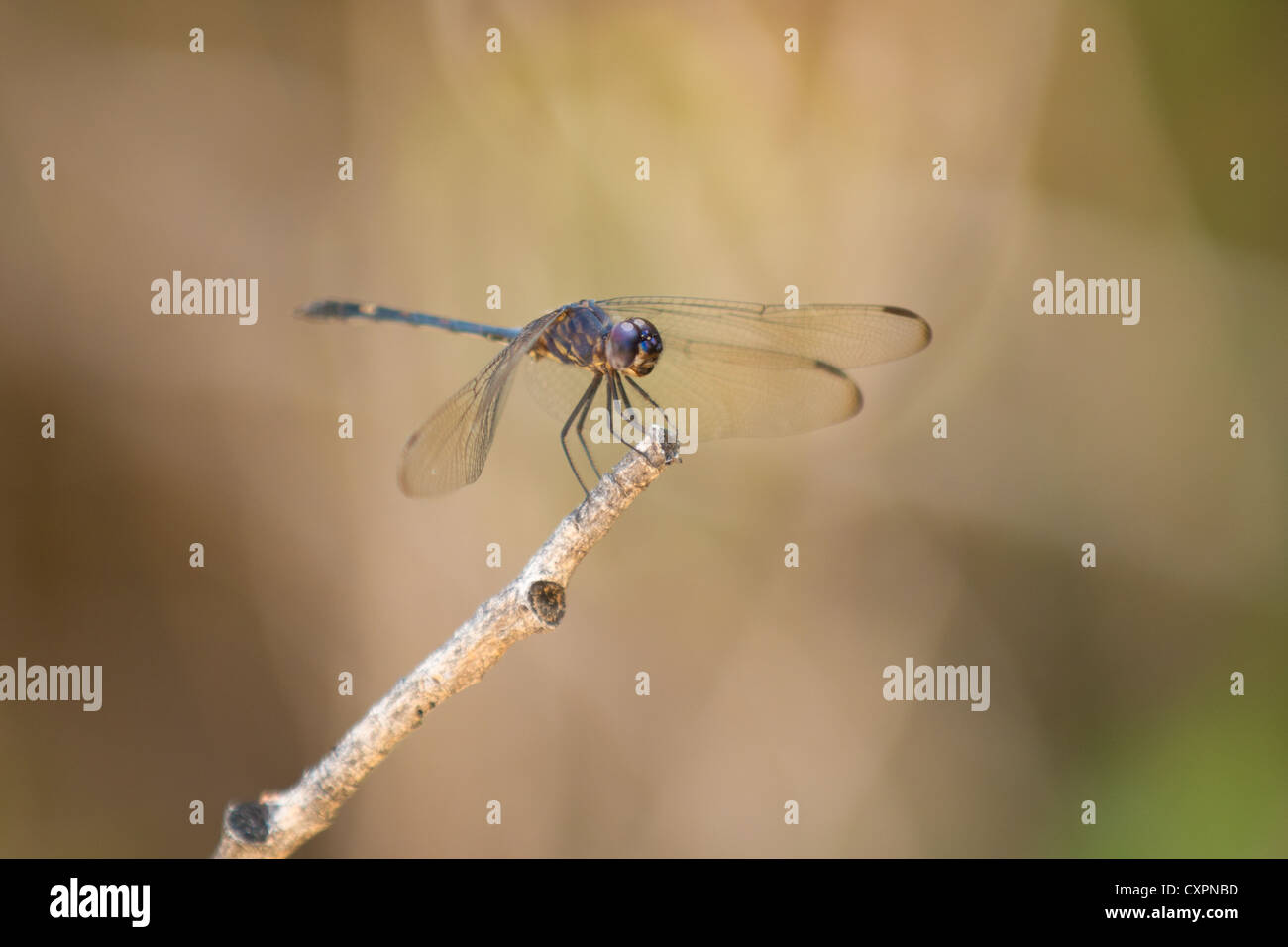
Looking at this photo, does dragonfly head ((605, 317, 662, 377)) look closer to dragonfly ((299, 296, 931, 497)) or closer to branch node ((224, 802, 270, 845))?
dragonfly ((299, 296, 931, 497))

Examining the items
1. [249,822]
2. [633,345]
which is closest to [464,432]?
[633,345]

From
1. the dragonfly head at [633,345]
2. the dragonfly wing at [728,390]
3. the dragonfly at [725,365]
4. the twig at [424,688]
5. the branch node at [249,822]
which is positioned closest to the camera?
the twig at [424,688]

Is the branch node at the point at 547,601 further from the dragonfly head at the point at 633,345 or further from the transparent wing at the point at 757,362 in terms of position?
the transparent wing at the point at 757,362

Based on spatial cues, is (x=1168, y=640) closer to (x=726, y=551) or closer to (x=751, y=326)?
(x=726, y=551)

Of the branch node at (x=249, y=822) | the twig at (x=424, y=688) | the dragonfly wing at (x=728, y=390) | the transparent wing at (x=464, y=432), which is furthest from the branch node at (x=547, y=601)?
the dragonfly wing at (x=728, y=390)

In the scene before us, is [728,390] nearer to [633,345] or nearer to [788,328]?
[788,328]

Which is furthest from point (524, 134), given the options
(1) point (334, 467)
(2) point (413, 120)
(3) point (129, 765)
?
(3) point (129, 765)
